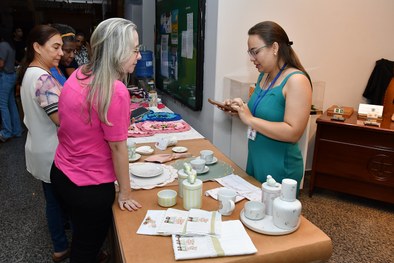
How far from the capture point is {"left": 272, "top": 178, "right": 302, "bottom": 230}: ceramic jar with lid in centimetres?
110

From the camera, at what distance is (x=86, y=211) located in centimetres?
129

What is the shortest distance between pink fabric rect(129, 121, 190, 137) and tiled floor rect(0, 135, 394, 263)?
1.00 meters

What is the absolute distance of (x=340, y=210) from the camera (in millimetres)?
2859

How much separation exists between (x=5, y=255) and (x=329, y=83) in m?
3.11

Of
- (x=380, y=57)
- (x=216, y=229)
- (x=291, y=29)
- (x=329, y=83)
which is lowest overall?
(x=216, y=229)

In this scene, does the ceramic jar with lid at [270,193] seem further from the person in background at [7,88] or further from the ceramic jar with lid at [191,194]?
the person in background at [7,88]

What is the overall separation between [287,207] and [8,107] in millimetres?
4689

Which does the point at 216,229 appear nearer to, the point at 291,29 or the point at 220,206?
the point at 220,206

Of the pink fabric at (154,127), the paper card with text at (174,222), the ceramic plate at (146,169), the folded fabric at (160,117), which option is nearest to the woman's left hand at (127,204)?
the paper card with text at (174,222)

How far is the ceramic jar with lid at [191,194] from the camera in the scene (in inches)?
50.5

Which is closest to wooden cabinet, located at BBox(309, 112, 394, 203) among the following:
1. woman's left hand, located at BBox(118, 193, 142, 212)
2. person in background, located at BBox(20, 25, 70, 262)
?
woman's left hand, located at BBox(118, 193, 142, 212)

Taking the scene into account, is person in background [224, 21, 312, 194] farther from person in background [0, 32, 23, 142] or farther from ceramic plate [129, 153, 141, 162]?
person in background [0, 32, 23, 142]

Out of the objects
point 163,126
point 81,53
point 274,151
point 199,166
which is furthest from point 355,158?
point 81,53

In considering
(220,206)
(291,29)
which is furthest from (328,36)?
(220,206)
